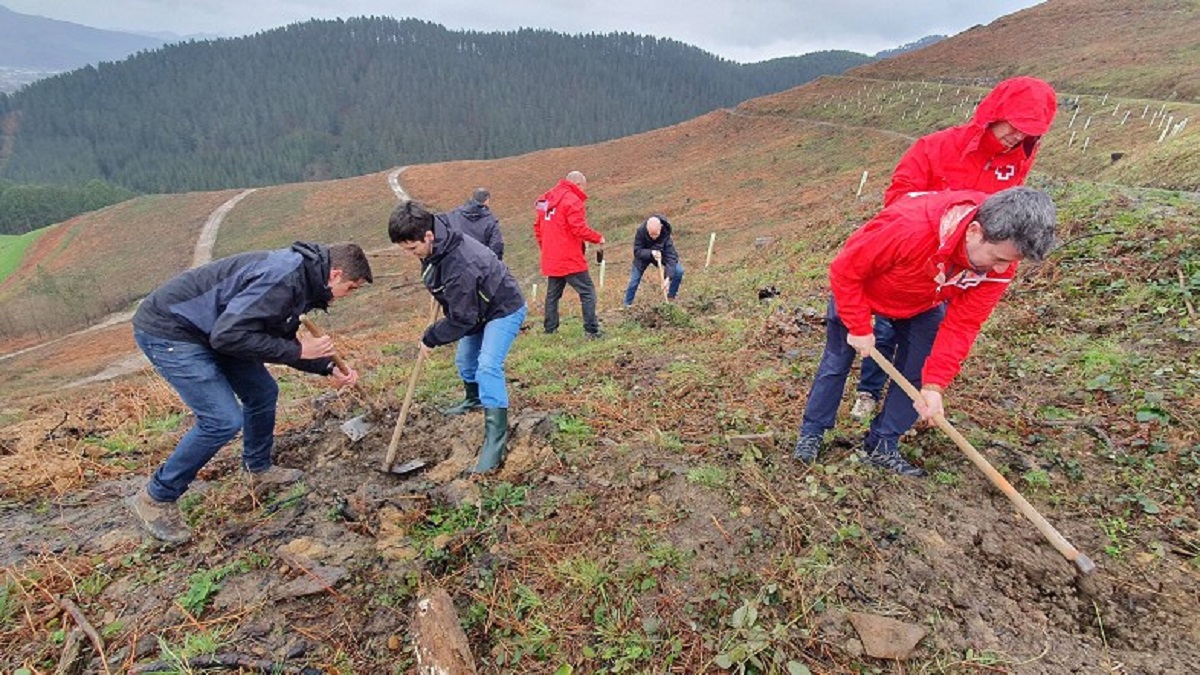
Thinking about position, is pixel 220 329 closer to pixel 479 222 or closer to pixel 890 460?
pixel 890 460

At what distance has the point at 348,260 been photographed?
3.43 m

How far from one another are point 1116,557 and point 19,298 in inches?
2295

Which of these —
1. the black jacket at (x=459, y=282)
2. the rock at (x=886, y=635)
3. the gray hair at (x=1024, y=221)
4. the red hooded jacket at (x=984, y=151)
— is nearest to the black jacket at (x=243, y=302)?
the black jacket at (x=459, y=282)

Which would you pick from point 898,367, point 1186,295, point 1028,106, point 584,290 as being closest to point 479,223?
point 584,290

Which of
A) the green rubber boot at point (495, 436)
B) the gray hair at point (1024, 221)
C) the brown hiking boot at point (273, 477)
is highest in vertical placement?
the gray hair at point (1024, 221)

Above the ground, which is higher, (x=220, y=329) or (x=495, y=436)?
(x=220, y=329)

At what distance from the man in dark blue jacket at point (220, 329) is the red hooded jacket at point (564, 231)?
401cm

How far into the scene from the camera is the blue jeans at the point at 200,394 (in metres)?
3.36

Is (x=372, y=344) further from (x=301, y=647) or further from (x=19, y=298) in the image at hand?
(x=19, y=298)

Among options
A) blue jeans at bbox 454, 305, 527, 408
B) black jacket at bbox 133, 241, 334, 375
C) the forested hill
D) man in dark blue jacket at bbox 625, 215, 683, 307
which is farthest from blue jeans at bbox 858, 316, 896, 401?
the forested hill

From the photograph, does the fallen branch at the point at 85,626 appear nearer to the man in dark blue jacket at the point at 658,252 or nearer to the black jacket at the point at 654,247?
the man in dark blue jacket at the point at 658,252

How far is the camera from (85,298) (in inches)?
1474

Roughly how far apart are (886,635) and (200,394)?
386 centimetres

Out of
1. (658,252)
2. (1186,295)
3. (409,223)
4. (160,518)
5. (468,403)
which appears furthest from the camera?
(658,252)
